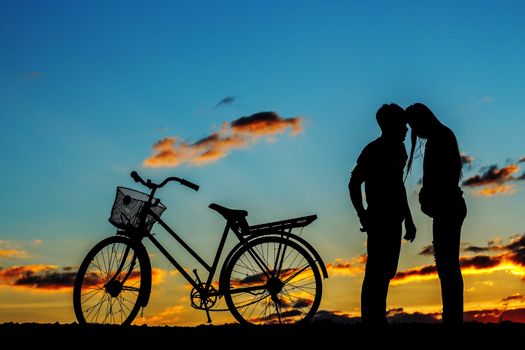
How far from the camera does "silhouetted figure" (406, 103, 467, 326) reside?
6.58 m

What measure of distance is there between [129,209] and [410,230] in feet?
12.5

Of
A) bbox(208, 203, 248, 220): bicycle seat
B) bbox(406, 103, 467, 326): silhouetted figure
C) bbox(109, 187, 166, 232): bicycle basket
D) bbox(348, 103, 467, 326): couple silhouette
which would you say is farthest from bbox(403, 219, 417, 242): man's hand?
bbox(109, 187, 166, 232): bicycle basket

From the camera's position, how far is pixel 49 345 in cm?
712

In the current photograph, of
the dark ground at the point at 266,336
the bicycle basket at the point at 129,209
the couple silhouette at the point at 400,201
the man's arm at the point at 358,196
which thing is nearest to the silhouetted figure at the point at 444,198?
the couple silhouette at the point at 400,201

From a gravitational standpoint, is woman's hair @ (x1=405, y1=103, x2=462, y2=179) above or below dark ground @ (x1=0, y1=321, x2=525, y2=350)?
above

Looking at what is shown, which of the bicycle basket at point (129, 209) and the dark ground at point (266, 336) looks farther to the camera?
the bicycle basket at point (129, 209)

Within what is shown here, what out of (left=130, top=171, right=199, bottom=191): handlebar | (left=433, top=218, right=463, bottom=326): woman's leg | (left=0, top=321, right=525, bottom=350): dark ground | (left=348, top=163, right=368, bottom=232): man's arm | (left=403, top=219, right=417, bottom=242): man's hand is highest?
(left=130, top=171, right=199, bottom=191): handlebar

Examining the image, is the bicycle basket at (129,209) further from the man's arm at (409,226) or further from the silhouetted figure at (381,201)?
the man's arm at (409,226)

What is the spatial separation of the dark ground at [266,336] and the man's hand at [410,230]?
1.00m

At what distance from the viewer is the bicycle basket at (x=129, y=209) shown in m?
8.79

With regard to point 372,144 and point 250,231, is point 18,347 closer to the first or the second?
point 250,231

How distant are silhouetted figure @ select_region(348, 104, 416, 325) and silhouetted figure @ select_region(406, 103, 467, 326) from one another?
226mm

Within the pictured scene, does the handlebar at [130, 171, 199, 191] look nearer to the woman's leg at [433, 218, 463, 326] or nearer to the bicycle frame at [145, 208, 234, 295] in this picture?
the bicycle frame at [145, 208, 234, 295]

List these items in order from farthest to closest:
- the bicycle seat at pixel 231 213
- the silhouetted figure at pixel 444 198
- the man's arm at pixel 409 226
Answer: the bicycle seat at pixel 231 213 < the man's arm at pixel 409 226 < the silhouetted figure at pixel 444 198
